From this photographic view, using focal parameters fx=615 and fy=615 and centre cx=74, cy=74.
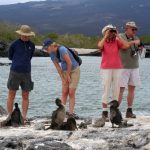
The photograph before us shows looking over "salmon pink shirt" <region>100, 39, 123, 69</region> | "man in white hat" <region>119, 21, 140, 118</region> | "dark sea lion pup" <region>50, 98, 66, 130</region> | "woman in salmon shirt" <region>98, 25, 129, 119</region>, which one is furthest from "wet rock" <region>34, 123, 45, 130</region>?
"man in white hat" <region>119, 21, 140, 118</region>

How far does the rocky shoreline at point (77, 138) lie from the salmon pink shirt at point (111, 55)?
1.15 m

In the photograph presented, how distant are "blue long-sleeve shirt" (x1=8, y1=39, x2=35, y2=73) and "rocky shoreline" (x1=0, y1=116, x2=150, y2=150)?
3.69ft

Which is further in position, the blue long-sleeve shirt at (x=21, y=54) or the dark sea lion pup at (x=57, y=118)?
the blue long-sleeve shirt at (x=21, y=54)

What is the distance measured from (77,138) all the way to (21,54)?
2.20m

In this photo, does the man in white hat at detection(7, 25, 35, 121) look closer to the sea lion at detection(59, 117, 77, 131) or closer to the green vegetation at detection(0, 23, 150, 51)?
the sea lion at detection(59, 117, 77, 131)

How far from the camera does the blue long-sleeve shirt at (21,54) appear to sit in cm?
1077

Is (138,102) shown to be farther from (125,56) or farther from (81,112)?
(125,56)

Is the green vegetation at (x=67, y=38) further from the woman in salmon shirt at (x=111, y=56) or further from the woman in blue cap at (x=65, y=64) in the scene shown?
the woman in salmon shirt at (x=111, y=56)

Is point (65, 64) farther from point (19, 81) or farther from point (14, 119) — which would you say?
point (14, 119)

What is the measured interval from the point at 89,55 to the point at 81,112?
3115 inches

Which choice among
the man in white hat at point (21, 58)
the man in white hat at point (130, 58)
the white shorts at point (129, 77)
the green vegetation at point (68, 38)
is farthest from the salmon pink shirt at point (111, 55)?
the green vegetation at point (68, 38)

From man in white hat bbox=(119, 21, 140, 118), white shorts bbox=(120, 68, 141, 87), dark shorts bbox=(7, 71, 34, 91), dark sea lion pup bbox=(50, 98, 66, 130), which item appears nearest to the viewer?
dark sea lion pup bbox=(50, 98, 66, 130)

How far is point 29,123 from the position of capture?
11.0 m

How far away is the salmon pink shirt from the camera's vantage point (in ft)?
35.3
